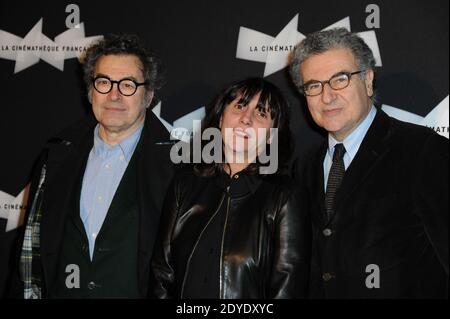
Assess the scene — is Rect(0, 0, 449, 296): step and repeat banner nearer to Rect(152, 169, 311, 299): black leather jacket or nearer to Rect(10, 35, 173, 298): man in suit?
Rect(10, 35, 173, 298): man in suit

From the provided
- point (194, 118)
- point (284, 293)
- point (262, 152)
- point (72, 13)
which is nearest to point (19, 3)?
point (72, 13)

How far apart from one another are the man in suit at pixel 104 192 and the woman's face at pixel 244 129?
40 centimetres

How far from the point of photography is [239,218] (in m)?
1.89

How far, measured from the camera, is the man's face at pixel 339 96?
2.04m

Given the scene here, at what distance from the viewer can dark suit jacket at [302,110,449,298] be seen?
1.79 m

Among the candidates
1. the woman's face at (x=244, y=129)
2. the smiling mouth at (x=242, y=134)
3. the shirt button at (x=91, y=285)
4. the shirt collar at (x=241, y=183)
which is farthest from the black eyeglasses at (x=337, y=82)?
the shirt button at (x=91, y=285)

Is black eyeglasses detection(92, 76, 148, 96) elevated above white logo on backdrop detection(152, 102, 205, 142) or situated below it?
above

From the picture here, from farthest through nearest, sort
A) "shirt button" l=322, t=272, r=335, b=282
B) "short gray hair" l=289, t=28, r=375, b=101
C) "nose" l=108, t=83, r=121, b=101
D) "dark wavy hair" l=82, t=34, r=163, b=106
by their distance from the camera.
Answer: "dark wavy hair" l=82, t=34, r=163, b=106 → "nose" l=108, t=83, r=121, b=101 → "short gray hair" l=289, t=28, r=375, b=101 → "shirt button" l=322, t=272, r=335, b=282

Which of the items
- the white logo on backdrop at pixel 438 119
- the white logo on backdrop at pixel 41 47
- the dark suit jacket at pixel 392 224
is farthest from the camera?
the white logo on backdrop at pixel 41 47

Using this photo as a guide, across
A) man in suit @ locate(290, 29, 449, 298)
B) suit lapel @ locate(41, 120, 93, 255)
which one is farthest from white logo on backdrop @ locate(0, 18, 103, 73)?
man in suit @ locate(290, 29, 449, 298)

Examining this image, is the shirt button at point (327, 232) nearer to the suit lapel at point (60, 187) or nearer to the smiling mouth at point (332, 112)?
the smiling mouth at point (332, 112)

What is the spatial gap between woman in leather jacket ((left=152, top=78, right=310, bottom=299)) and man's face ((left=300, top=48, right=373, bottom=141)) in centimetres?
19

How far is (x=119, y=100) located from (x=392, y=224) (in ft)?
4.71

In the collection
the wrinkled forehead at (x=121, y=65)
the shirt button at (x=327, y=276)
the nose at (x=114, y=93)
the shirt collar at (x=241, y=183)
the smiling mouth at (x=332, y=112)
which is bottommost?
the shirt button at (x=327, y=276)
